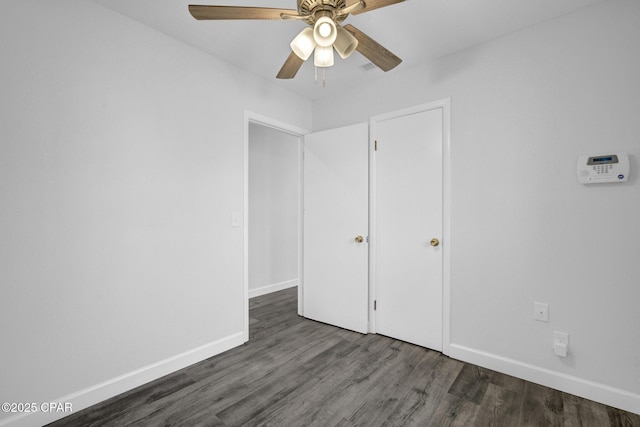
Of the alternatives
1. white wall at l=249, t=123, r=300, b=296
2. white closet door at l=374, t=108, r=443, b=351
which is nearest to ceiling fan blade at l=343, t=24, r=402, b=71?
white closet door at l=374, t=108, r=443, b=351

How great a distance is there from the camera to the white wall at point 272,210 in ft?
14.0

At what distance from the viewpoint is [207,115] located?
8.04 ft

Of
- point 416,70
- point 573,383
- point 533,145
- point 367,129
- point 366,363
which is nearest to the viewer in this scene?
point 573,383

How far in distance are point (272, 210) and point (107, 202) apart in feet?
8.82

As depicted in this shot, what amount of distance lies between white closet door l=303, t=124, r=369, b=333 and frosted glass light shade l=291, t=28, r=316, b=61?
1478 mm

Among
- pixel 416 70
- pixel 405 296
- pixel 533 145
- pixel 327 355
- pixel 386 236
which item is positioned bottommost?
pixel 327 355

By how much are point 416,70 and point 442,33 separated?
474 millimetres

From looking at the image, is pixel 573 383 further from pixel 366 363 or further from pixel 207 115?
pixel 207 115

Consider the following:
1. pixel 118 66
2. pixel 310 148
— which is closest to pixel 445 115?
pixel 310 148

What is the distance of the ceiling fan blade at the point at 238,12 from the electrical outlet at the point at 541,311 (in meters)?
Answer: 2.37

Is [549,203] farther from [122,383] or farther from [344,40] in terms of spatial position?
[122,383]

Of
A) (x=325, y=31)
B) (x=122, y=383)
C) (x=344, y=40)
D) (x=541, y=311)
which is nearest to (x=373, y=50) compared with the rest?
Answer: (x=344, y=40)

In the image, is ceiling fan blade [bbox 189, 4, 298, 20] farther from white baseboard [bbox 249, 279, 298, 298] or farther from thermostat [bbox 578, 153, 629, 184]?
white baseboard [bbox 249, 279, 298, 298]

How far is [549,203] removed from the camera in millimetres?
2041
